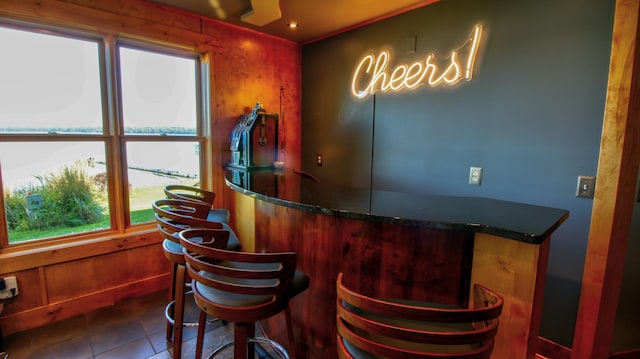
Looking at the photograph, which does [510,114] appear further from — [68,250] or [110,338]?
[68,250]

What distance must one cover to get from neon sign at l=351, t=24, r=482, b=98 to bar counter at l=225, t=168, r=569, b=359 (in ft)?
4.12

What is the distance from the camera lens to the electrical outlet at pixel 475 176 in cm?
A: 230

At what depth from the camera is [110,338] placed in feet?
7.00

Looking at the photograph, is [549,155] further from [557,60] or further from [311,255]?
[311,255]

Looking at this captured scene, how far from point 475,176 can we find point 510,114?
486 millimetres

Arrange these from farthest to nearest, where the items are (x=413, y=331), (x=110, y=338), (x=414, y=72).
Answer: (x=414, y=72) → (x=110, y=338) → (x=413, y=331)

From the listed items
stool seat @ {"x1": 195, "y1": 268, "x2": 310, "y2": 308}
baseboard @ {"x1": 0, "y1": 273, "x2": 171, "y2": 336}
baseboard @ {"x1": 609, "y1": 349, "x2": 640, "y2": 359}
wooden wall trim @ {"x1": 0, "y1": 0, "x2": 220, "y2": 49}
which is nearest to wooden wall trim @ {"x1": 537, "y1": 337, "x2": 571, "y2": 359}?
baseboard @ {"x1": 609, "y1": 349, "x2": 640, "y2": 359}

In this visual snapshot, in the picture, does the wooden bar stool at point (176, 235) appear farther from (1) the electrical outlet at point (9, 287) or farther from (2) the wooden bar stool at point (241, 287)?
(1) the electrical outlet at point (9, 287)

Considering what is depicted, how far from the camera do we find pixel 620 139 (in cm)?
142

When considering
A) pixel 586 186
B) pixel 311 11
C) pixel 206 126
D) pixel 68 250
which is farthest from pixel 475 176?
pixel 68 250

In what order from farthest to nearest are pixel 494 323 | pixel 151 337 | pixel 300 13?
pixel 300 13
pixel 151 337
pixel 494 323

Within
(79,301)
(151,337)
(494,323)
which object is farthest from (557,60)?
(79,301)

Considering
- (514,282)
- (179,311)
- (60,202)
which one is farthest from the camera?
(60,202)

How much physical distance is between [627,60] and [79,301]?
3706 millimetres
